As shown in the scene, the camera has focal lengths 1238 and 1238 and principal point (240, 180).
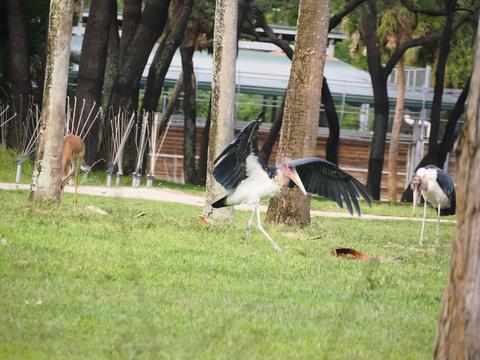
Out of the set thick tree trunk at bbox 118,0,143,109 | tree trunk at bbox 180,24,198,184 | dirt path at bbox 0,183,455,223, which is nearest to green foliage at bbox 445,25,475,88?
tree trunk at bbox 180,24,198,184

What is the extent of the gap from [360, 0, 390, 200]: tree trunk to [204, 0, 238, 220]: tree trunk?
60.0 ft

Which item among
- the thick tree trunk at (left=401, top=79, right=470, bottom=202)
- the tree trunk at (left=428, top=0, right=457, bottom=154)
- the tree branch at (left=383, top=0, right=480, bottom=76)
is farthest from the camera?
the thick tree trunk at (left=401, top=79, right=470, bottom=202)

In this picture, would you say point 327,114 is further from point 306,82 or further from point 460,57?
point 306,82

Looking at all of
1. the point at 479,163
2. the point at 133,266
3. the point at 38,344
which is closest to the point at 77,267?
the point at 133,266

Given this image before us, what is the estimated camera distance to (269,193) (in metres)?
13.3

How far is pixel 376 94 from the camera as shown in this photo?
115ft

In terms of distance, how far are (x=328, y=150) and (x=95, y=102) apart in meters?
9.93

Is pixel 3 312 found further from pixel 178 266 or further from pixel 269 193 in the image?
pixel 269 193

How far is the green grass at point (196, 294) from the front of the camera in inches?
293

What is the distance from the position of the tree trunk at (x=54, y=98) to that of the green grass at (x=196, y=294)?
139 cm

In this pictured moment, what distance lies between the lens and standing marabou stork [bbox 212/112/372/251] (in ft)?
41.6

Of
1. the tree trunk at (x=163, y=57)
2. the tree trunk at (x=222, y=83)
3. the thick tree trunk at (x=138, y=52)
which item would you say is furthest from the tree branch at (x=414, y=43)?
the tree trunk at (x=222, y=83)

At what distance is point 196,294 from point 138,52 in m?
21.0

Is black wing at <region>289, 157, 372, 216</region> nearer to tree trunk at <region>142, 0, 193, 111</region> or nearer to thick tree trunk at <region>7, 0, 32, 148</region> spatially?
thick tree trunk at <region>7, 0, 32, 148</region>
